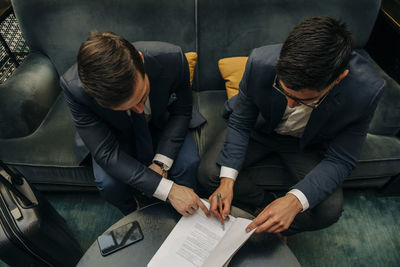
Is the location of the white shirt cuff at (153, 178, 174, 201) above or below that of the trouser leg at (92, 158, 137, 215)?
above

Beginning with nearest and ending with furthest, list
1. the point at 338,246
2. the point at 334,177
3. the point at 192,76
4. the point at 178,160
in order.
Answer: the point at 334,177 < the point at 178,160 < the point at 338,246 < the point at 192,76

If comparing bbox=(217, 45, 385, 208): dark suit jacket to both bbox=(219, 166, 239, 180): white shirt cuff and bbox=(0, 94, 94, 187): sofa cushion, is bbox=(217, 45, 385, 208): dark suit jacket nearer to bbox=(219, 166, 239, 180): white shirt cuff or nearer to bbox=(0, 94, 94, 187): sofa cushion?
bbox=(219, 166, 239, 180): white shirt cuff

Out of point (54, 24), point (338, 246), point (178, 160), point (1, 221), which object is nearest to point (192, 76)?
point (178, 160)

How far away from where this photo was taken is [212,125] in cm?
159

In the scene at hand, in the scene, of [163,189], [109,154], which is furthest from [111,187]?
[163,189]

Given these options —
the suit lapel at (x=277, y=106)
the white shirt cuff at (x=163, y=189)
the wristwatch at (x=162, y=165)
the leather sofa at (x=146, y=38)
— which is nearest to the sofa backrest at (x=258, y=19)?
the leather sofa at (x=146, y=38)

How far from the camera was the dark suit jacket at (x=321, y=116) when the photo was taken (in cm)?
103

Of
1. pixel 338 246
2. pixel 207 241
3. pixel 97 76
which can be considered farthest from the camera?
pixel 338 246

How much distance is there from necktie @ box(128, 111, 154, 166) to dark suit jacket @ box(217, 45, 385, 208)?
362 mm

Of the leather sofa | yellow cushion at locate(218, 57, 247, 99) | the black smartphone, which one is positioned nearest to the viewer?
the black smartphone

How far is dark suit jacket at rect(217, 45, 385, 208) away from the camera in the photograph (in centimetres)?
103

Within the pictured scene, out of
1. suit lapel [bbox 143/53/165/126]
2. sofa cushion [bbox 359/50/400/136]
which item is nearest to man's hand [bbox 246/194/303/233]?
suit lapel [bbox 143/53/165/126]

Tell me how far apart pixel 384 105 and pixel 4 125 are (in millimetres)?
2102

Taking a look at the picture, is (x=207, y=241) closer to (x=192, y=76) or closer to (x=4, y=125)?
(x=192, y=76)
